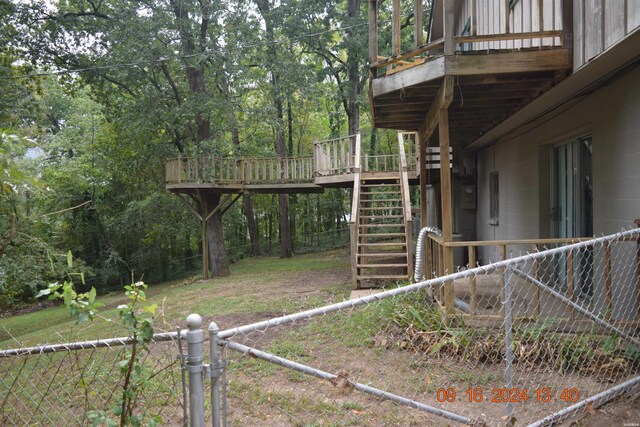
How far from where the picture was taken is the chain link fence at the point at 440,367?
323cm

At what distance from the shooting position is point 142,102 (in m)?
14.9

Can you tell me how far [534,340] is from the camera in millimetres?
4336

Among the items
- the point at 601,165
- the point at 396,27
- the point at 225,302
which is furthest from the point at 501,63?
the point at 225,302

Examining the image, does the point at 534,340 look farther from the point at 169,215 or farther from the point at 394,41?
the point at 169,215

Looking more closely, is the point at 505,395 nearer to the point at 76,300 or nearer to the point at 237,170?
the point at 76,300

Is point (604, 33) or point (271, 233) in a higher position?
point (604, 33)

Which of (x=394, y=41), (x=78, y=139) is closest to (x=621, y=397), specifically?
(x=394, y=41)

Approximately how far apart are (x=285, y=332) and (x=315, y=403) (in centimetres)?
226

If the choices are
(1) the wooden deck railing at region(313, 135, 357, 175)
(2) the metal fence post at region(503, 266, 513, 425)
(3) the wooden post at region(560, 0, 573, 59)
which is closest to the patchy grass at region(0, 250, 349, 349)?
(1) the wooden deck railing at region(313, 135, 357, 175)

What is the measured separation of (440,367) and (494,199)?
6.73 metres

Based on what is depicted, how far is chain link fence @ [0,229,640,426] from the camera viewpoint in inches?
127

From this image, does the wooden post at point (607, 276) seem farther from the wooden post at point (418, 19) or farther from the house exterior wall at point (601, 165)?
the wooden post at point (418, 19)

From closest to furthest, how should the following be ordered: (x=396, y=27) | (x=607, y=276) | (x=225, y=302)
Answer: (x=607, y=276) → (x=396, y=27) → (x=225, y=302)

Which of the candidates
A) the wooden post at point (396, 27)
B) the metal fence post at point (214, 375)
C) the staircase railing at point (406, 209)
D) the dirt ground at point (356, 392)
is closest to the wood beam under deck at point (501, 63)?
the wooden post at point (396, 27)
